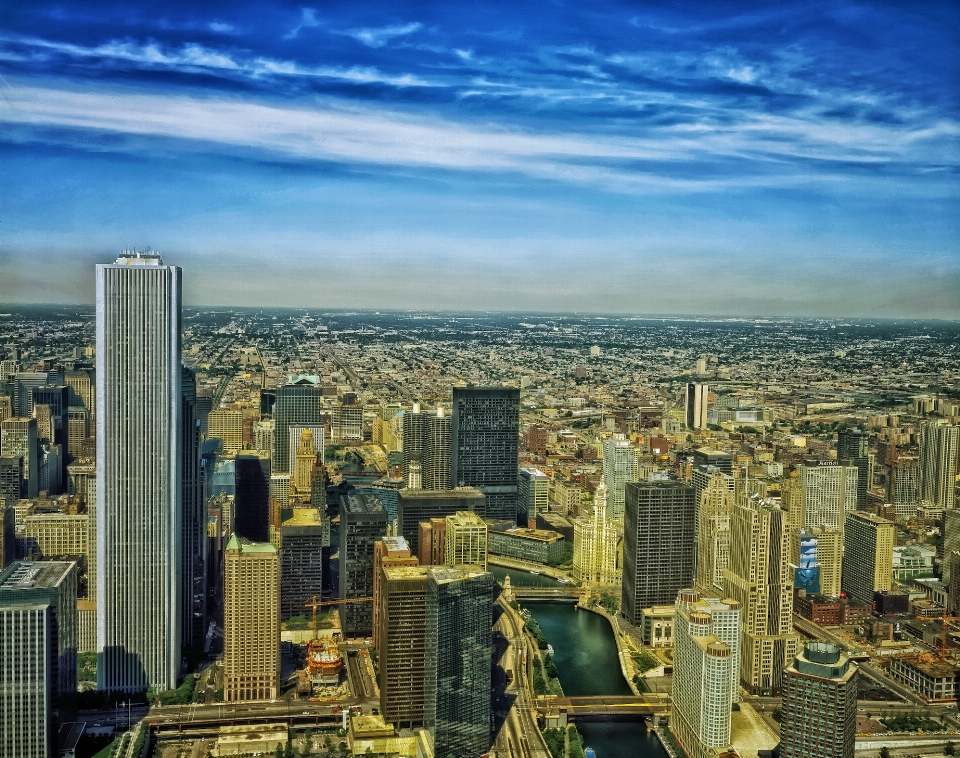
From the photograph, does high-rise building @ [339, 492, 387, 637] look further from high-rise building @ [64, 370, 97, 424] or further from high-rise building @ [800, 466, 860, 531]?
high-rise building @ [800, 466, 860, 531]

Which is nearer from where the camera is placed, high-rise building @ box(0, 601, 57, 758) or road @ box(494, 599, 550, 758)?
high-rise building @ box(0, 601, 57, 758)

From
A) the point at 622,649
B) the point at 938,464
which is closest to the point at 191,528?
the point at 622,649

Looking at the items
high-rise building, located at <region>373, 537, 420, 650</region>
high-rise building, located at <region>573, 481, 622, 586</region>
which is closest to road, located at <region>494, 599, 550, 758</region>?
high-rise building, located at <region>373, 537, 420, 650</region>

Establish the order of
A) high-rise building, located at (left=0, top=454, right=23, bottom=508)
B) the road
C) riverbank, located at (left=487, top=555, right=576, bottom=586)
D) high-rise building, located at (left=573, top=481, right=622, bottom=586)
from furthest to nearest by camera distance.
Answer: riverbank, located at (left=487, top=555, right=576, bottom=586) → high-rise building, located at (left=573, top=481, right=622, bottom=586) → high-rise building, located at (left=0, top=454, right=23, bottom=508) → the road

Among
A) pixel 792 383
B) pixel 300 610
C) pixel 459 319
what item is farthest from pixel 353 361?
pixel 792 383

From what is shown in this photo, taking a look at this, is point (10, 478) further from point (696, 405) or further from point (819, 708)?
point (819, 708)

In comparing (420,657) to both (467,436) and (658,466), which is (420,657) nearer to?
(658,466)

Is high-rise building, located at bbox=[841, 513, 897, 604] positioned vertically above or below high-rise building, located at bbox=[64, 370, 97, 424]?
below
